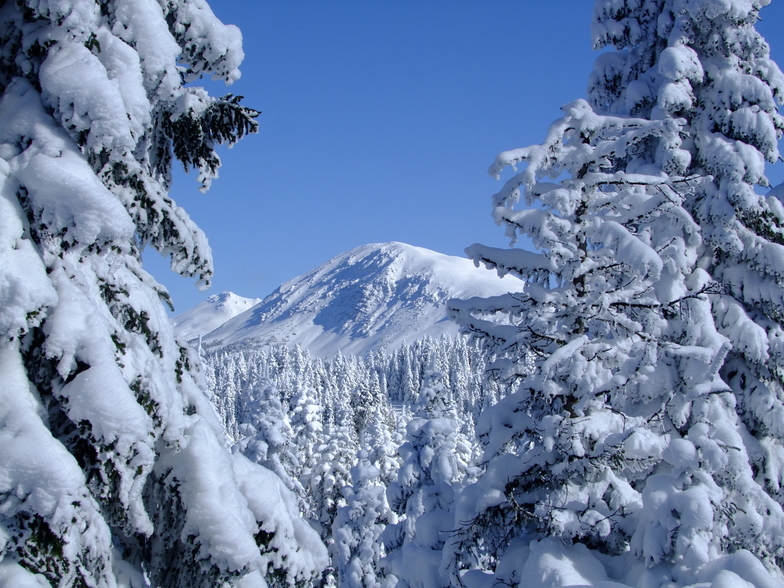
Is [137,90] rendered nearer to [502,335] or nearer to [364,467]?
[502,335]

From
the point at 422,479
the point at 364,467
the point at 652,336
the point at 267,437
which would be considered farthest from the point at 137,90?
the point at 267,437

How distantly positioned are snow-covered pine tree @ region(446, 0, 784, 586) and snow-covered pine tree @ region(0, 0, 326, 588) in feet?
13.9

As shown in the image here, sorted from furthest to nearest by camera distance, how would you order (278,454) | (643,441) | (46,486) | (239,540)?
(278,454) < (643,441) < (239,540) < (46,486)

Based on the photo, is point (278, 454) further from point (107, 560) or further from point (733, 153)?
point (107, 560)

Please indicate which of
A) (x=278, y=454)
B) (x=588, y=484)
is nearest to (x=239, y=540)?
(x=588, y=484)

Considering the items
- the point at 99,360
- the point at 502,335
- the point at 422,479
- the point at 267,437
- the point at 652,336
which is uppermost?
the point at 652,336

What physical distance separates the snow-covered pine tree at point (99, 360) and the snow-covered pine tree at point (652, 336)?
4.22 meters

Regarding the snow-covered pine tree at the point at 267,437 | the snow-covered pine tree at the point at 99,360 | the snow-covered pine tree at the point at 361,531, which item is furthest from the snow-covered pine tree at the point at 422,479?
the snow-covered pine tree at the point at 99,360

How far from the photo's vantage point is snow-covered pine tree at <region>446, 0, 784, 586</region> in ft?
24.4

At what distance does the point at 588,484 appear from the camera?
26.0 feet

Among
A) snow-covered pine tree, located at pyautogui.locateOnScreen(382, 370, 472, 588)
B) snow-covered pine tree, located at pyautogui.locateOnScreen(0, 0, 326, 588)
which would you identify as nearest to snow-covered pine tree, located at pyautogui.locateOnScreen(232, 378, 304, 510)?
snow-covered pine tree, located at pyautogui.locateOnScreen(382, 370, 472, 588)

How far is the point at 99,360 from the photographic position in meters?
3.58

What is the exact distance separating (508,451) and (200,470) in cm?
570

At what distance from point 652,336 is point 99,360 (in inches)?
275
